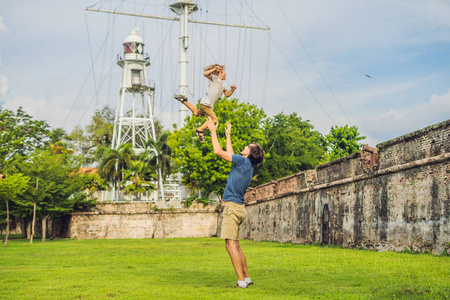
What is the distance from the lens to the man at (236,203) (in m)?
6.88

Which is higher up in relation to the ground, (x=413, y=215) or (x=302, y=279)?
(x=413, y=215)

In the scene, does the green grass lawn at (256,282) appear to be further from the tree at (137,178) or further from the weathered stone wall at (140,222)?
the tree at (137,178)

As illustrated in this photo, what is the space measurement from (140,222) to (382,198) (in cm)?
2691

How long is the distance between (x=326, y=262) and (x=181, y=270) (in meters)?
2.96

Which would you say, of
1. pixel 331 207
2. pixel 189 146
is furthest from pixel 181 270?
pixel 189 146

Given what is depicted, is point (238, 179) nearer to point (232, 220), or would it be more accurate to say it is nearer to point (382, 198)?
point (232, 220)

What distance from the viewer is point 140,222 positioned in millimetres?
39062

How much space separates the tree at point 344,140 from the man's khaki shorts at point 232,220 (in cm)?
4394

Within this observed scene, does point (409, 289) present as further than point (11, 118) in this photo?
No

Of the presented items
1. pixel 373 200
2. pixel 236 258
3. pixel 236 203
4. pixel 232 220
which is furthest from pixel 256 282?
pixel 373 200

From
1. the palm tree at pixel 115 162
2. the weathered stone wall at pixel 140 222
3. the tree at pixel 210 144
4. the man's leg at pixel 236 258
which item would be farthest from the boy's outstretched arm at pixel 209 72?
the palm tree at pixel 115 162

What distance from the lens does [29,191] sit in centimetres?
3017

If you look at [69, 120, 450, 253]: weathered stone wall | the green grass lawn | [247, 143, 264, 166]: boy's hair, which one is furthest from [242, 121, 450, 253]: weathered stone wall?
[247, 143, 264, 166]: boy's hair

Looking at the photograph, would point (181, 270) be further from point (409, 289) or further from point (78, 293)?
point (409, 289)
